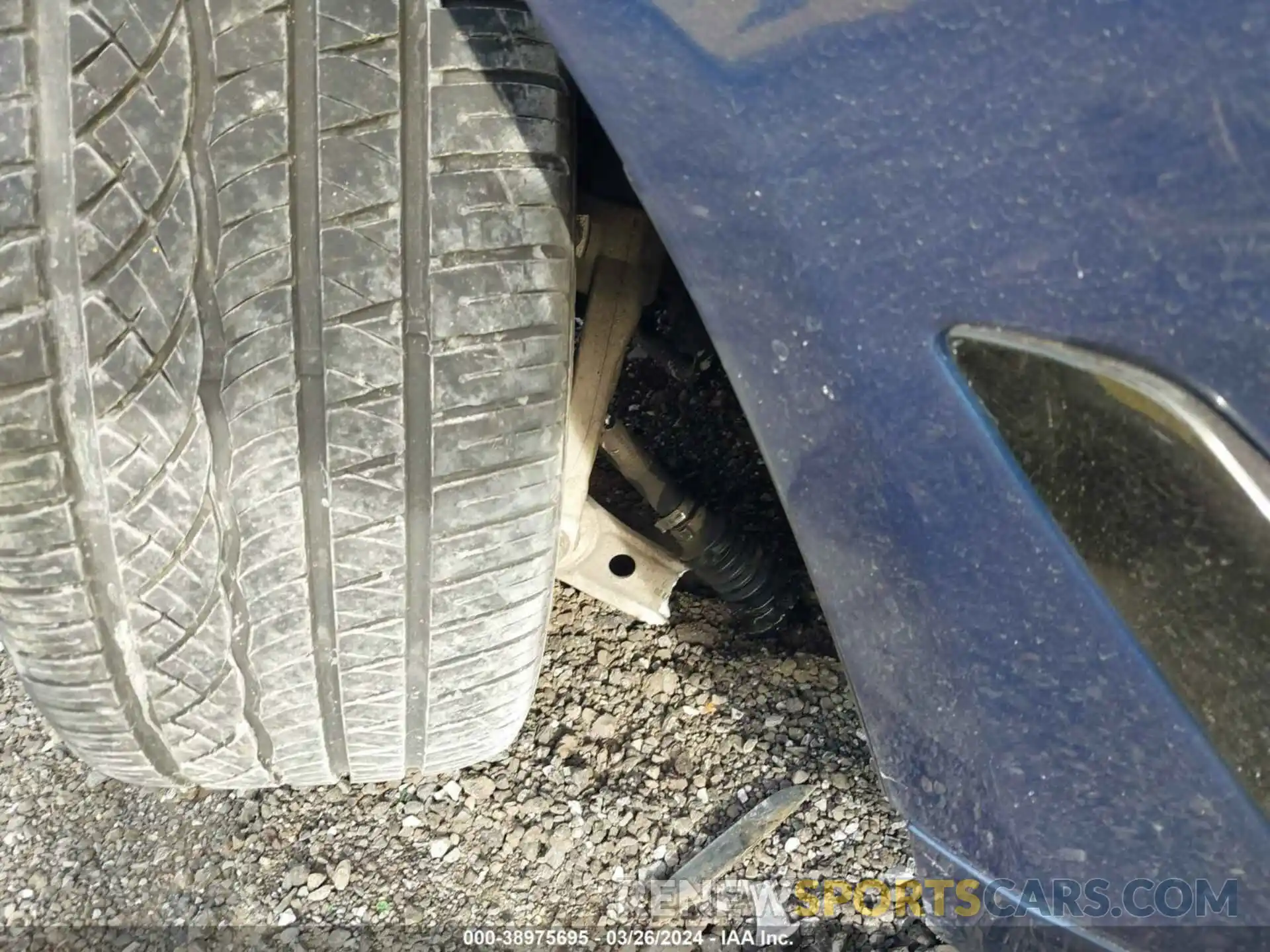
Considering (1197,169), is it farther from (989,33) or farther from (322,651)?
(322,651)

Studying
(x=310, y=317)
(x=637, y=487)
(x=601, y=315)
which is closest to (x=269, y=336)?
(x=310, y=317)

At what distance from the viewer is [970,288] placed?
0.62 metres

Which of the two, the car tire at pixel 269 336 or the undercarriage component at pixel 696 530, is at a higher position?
the car tire at pixel 269 336

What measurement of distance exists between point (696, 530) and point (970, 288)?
932mm

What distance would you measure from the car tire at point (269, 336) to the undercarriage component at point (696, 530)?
44 centimetres

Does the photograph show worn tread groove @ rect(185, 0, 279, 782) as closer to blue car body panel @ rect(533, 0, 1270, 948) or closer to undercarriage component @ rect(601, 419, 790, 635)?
blue car body panel @ rect(533, 0, 1270, 948)

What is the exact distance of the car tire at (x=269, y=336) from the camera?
2.71 ft

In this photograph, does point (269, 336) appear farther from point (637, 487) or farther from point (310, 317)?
point (637, 487)

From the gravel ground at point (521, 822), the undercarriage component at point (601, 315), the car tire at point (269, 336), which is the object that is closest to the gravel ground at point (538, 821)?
the gravel ground at point (521, 822)

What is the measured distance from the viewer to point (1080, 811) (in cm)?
76

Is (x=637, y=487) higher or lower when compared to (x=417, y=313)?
lower

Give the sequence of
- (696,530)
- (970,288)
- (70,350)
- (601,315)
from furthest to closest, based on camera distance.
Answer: (696,530) < (601,315) < (70,350) < (970,288)

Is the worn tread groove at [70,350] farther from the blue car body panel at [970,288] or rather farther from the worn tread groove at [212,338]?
the blue car body panel at [970,288]

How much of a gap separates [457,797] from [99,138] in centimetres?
113
